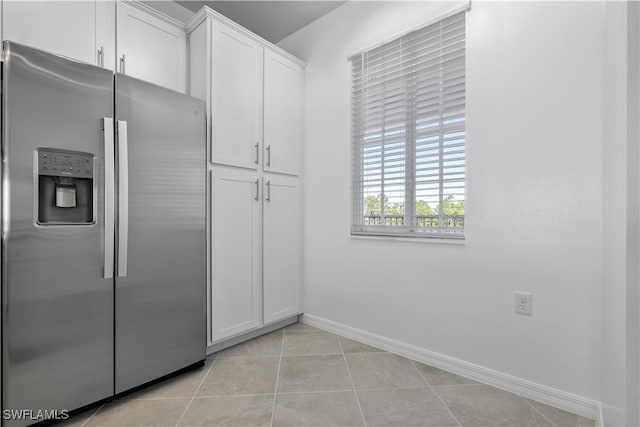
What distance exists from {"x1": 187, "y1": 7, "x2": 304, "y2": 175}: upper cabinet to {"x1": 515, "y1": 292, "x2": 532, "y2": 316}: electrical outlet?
177 cm

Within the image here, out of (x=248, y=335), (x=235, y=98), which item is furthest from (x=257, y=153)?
(x=248, y=335)

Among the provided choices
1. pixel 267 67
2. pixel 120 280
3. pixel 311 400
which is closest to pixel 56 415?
pixel 120 280

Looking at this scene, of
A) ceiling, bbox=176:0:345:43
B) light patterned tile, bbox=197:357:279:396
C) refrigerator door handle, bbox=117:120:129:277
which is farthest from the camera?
ceiling, bbox=176:0:345:43

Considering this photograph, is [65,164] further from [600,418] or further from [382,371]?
[600,418]

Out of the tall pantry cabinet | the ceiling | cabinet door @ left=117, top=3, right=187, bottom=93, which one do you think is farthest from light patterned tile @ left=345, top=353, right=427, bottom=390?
the ceiling

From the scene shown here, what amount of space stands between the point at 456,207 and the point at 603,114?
0.76 metres

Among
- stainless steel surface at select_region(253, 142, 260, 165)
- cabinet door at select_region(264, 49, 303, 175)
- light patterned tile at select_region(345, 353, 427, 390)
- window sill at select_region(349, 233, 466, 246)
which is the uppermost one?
cabinet door at select_region(264, 49, 303, 175)

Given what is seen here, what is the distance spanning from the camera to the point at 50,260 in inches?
49.5

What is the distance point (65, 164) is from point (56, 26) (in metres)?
0.91

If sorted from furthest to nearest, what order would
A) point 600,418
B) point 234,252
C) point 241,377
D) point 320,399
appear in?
point 234,252 → point 241,377 → point 320,399 → point 600,418

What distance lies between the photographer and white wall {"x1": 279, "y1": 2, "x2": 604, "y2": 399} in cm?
137

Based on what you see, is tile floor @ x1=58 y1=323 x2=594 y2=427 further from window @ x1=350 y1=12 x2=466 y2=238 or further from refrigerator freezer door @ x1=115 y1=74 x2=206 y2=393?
window @ x1=350 y1=12 x2=466 y2=238

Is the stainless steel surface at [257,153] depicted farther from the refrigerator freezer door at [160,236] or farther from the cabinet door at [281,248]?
the refrigerator freezer door at [160,236]

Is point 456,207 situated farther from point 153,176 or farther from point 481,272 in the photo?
point 153,176
